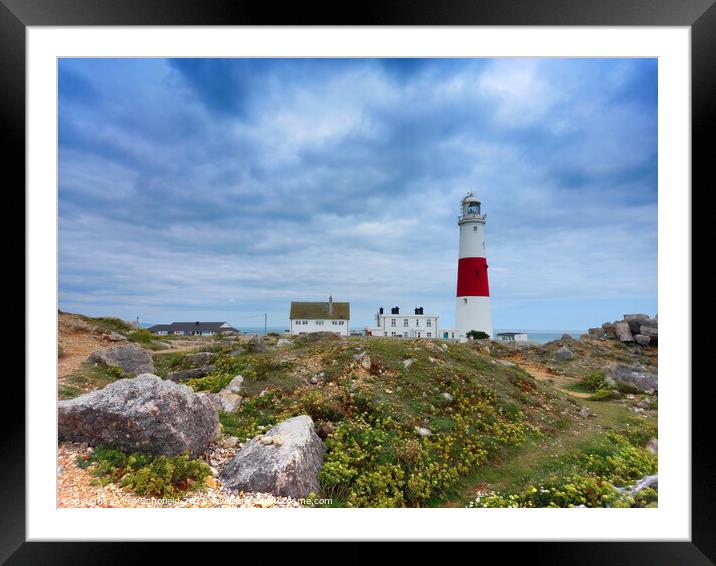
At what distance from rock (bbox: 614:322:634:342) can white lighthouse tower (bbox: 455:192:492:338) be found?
3144 mm

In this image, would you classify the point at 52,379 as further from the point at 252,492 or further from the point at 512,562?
the point at 512,562

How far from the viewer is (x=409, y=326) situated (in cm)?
1337

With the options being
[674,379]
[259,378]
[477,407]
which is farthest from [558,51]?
[259,378]

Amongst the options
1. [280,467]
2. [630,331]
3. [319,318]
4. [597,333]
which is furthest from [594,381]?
[319,318]

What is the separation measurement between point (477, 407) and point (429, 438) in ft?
3.20

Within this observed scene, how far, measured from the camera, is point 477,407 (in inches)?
151

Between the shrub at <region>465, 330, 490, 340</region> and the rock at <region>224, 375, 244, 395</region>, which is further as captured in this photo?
the shrub at <region>465, 330, 490, 340</region>

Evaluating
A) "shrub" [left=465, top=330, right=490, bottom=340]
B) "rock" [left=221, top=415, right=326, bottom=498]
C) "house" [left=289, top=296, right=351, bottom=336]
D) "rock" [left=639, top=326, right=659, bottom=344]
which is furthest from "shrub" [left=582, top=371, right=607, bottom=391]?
"house" [left=289, top=296, right=351, bottom=336]

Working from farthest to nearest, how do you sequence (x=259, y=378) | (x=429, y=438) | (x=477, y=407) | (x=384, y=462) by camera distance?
(x=259, y=378), (x=477, y=407), (x=429, y=438), (x=384, y=462)

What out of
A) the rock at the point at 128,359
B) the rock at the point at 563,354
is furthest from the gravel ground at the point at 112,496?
the rock at the point at 563,354

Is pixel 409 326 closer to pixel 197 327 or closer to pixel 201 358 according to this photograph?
pixel 197 327

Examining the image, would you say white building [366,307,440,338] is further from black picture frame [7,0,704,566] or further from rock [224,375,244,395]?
black picture frame [7,0,704,566]

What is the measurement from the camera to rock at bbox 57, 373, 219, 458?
2480 mm

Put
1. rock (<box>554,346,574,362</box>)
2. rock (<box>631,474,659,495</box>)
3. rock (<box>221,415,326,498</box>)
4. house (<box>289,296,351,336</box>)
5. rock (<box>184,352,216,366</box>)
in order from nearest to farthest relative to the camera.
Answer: rock (<box>221,415,326,498</box>), rock (<box>631,474,659,495</box>), rock (<box>184,352,216,366</box>), rock (<box>554,346,574,362</box>), house (<box>289,296,351,336</box>)
